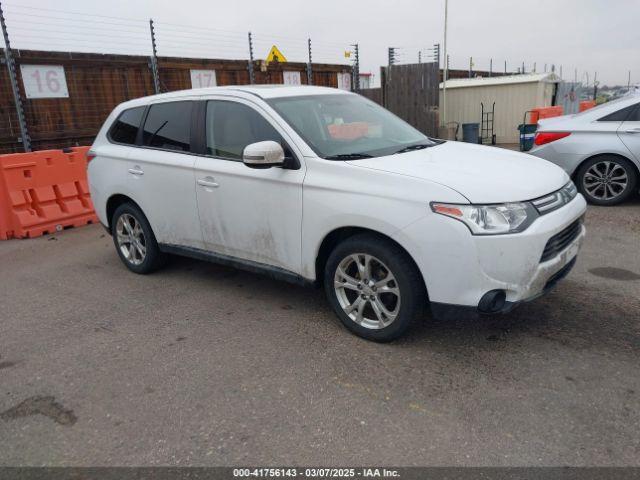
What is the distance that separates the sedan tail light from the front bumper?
4.96 meters

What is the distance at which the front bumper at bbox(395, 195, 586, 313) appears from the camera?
3.10m

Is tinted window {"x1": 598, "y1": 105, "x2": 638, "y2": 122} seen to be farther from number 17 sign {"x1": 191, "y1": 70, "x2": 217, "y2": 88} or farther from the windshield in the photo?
number 17 sign {"x1": 191, "y1": 70, "x2": 217, "y2": 88}

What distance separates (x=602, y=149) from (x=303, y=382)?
6133 millimetres

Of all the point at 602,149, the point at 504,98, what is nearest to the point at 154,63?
the point at 602,149

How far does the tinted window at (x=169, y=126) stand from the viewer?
471 cm

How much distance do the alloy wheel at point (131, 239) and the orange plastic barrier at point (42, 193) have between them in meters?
2.65

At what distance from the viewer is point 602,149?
24.1ft

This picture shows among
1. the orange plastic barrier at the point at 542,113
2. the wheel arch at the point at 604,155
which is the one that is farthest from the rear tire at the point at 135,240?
the orange plastic barrier at the point at 542,113

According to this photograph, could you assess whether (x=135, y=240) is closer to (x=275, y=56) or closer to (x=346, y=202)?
(x=346, y=202)

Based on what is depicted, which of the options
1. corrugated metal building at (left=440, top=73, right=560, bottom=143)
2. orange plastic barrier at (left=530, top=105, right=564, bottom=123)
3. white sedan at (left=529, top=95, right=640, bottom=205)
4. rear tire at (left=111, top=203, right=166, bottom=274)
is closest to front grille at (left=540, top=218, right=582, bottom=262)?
rear tire at (left=111, top=203, right=166, bottom=274)

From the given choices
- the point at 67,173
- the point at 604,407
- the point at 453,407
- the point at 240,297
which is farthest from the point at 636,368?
the point at 67,173

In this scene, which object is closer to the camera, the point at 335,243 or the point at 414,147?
the point at 335,243

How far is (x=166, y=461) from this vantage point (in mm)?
2586

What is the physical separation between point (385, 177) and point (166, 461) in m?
2.07
